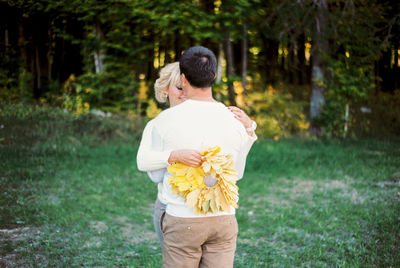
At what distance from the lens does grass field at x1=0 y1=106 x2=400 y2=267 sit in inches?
163

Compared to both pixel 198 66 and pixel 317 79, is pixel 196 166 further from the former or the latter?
pixel 317 79

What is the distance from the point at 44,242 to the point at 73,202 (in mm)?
1411

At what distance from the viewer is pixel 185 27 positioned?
959cm

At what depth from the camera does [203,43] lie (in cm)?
1216

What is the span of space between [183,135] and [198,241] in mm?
545

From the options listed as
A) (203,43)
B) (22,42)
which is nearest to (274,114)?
(203,43)

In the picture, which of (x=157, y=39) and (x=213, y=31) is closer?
(x=213, y=31)

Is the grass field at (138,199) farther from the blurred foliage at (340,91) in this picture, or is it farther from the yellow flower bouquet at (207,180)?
the yellow flower bouquet at (207,180)

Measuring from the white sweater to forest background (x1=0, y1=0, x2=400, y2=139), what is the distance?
774 cm

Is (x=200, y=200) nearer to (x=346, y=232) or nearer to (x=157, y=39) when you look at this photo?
(x=346, y=232)

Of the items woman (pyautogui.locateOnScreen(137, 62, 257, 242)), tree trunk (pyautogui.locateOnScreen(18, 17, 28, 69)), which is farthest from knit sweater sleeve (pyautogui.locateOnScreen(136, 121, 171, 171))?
tree trunk (pyautogui.locateOnScreen(18, 17, 28, 69))

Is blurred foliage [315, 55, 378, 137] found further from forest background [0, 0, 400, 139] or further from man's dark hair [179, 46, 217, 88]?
man's dark hair [179, 46, 217, 88]

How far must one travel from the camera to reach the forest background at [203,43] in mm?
9641

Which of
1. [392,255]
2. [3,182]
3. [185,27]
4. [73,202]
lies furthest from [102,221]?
[185,27]
